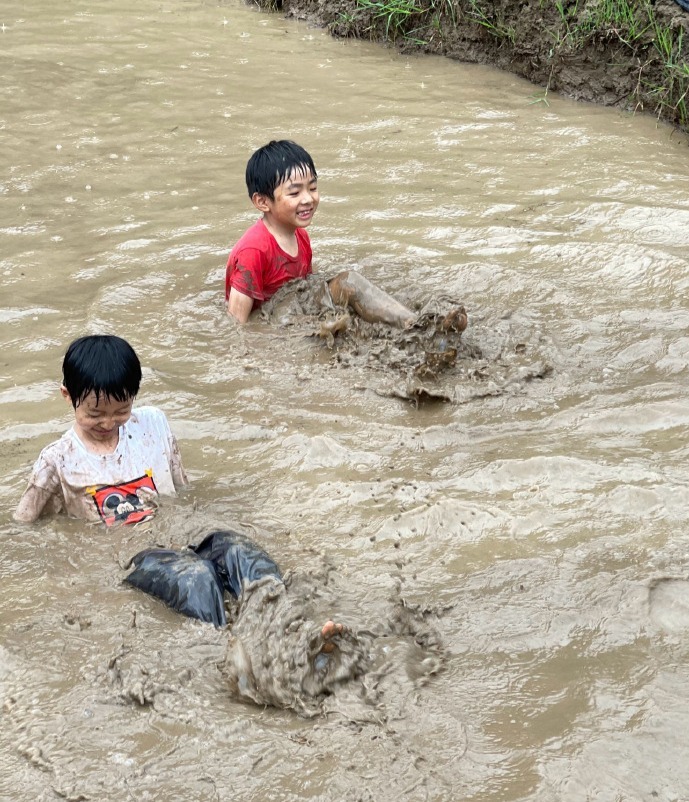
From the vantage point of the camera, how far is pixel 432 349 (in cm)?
445

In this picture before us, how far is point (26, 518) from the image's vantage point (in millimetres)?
3457

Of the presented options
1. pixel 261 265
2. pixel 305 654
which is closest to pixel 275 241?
pixel 261 265

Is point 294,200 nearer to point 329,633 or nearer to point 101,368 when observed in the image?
point 101,368

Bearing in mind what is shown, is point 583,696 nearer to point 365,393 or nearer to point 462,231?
point 365,393

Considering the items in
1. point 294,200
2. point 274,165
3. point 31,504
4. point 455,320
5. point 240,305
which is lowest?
point 31,504

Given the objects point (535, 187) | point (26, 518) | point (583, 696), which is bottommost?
point (26, 518)

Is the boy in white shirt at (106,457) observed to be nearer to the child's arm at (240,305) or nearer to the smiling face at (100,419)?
the smiling face at (100,419)

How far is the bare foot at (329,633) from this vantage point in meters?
2.58

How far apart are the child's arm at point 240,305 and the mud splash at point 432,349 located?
0.11 metres

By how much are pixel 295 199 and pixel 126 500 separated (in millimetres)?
2020

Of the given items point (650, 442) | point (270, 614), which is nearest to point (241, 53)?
point (650, 442)

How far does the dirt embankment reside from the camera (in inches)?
281

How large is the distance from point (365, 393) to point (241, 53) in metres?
5.54

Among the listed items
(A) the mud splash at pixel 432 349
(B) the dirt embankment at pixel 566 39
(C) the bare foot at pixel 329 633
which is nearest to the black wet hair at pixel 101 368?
(C) the bare foot at pixel 329 633
